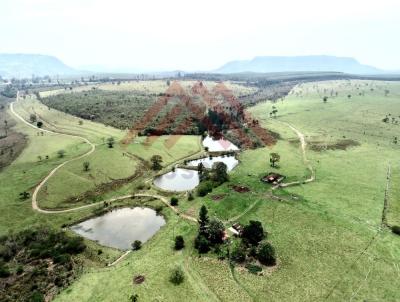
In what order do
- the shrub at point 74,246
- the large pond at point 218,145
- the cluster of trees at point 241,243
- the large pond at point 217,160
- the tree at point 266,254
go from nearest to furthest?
1. the tree at point 266,254
2. the cluster of trees at point 241,243
3. the shrub at point 74,246
4. the large pond at point 217,160
5. the large pond at point 218,145

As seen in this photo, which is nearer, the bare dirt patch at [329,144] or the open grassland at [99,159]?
the open grassland at [99,159]

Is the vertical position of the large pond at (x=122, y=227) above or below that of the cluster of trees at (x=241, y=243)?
below

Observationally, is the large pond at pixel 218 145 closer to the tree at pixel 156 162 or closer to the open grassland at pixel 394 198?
the tree at pixel 156 162

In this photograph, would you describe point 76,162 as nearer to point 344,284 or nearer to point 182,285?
point 182,285

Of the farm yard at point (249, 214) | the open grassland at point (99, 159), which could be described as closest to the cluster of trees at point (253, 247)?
the farm yard at point (249, 214)

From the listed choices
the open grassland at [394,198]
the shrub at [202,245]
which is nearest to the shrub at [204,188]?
the shrub at [202,245]

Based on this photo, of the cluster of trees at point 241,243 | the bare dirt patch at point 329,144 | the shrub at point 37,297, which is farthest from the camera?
the bare dirt patch at point 329,144

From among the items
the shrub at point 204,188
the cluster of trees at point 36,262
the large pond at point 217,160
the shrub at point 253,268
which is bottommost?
the cluster of trees at point 36,262

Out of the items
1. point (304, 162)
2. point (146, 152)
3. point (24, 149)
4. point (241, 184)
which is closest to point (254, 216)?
point (241, 184)
